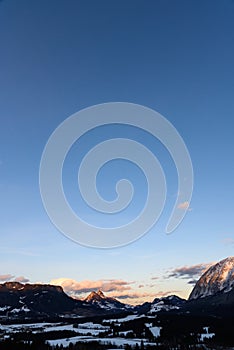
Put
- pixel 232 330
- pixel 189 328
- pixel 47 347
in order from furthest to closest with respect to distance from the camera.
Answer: pixel 189 328, pixel 232 330, pixel 47 347

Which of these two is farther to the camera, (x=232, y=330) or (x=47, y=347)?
(x=232, y=330)

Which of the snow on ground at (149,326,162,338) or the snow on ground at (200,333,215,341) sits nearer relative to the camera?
the snow on ground at (200,333,215,341)

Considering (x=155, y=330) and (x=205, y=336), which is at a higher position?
(x=155, y=330)

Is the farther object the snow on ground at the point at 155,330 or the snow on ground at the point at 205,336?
the snow on ground at the point at 155,330

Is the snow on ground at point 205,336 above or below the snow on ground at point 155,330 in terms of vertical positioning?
below

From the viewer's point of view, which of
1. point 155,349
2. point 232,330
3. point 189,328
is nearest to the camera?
point 155,349

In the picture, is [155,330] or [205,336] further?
[155,330]

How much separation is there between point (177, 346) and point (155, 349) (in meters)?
9.66

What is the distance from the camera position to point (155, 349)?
71500mm

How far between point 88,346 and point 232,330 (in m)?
51.9

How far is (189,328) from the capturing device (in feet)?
379

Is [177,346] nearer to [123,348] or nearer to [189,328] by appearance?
[123,348]

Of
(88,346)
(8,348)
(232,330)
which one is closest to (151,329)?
(232,330)

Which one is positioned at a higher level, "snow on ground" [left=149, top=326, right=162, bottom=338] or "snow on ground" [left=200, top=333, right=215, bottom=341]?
"snow on ground" [left=149, top=326, right=162, bottom=338]
